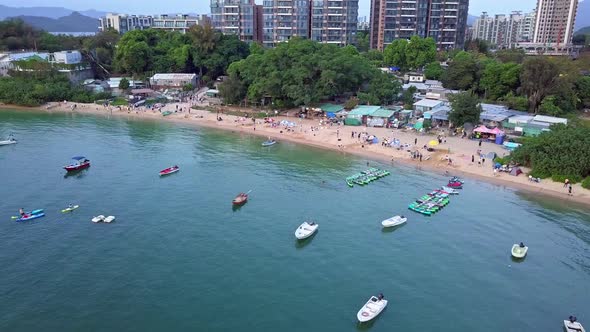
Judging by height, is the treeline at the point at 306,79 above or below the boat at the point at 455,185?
above

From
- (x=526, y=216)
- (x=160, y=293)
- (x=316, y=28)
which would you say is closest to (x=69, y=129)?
(x=160, y=293)

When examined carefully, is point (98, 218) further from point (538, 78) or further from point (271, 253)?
point (538, 78)

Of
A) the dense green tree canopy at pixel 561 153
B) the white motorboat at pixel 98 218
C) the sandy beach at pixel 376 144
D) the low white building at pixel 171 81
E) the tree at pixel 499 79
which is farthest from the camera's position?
the low white building at pixel 171 81

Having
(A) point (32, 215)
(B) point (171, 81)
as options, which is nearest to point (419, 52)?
(B) point (171, 81)

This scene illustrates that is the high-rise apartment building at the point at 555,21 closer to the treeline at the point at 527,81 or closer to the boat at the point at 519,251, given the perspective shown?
the treeline at the point at 527,81

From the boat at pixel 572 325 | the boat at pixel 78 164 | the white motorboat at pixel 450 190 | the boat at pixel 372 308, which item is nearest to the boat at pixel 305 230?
the boat at pixel 372 308

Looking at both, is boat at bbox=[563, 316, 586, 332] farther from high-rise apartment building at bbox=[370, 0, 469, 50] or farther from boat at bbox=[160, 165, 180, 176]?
high-rise apartment building at bbox=[370, 0, 469, 50]
